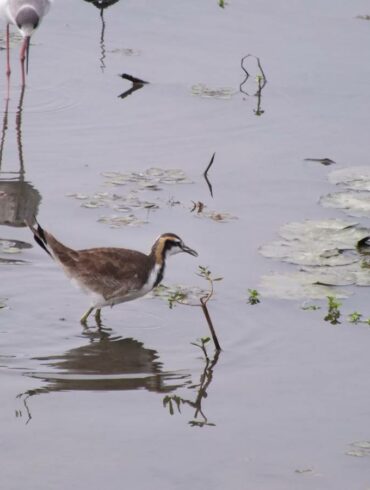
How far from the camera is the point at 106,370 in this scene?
7.73 meters

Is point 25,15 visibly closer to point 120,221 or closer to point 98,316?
point 120,221

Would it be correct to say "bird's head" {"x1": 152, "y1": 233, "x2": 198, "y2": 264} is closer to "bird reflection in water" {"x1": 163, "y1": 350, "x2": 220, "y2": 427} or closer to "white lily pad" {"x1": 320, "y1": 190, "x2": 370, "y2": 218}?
"bird reflection in water" {"x1": 163, "y1": 350, "x2": 220, "y2": 427}

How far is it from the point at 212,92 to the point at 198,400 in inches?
249

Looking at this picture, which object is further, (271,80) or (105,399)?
(271,80)

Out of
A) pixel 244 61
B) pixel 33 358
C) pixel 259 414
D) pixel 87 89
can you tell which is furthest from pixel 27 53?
pixel 259 414

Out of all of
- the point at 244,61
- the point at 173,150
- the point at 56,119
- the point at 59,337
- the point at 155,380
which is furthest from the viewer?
the point at 244,61

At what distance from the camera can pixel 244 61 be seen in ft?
46.5

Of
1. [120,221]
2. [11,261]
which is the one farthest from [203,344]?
[120,221]

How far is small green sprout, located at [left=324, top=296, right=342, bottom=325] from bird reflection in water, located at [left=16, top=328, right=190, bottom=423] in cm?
127

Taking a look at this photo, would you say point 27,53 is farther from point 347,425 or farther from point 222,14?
point 347,425

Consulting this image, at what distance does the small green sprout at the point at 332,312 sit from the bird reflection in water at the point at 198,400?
108 centimetres

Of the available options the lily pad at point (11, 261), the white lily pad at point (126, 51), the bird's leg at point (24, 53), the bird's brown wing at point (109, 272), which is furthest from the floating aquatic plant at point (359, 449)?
the white lily pad at point (126, 51)

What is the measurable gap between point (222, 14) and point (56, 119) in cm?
431

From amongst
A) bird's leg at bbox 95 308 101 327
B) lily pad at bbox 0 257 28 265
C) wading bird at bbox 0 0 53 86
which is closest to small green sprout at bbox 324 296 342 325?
bird's leg at bbox 95 308 101 327
